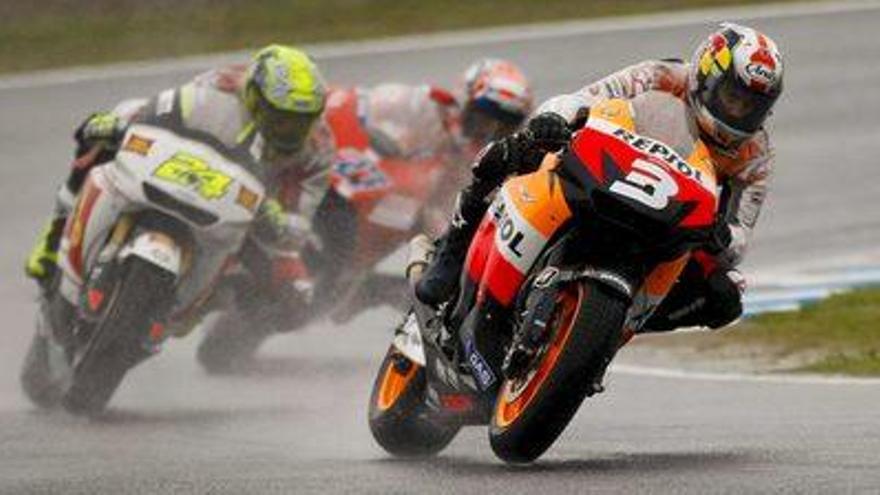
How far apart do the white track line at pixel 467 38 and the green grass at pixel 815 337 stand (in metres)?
7.60

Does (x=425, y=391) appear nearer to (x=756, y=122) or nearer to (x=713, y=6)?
(x=756, y=122)

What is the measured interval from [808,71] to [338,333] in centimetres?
678

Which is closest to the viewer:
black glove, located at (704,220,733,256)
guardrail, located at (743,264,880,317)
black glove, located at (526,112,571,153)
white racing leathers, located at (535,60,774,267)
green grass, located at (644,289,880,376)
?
black glove, located at (704,220,733,256)

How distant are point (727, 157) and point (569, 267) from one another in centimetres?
102

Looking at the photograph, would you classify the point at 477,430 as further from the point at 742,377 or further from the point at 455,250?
the point at 742,377

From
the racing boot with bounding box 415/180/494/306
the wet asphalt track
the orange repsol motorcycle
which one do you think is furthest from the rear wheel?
the racing boot with bounding box 415/180/494/306

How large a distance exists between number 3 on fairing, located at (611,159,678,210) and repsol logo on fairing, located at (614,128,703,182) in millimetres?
59

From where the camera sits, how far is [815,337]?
13.2 meters

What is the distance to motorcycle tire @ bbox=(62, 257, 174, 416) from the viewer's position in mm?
11109

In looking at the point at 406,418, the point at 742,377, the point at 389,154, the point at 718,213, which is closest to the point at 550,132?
the point at 718,213

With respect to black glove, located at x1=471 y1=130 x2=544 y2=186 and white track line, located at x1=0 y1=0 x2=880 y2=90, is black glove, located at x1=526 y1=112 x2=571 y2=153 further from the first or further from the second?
white track line, located at x1=0 y1=0 x2=880 y2=90

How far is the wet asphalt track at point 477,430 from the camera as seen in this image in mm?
8039

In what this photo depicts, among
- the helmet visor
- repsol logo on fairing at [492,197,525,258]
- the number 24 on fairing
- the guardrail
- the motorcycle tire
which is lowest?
the guardrail

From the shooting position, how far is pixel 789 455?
327 inches
